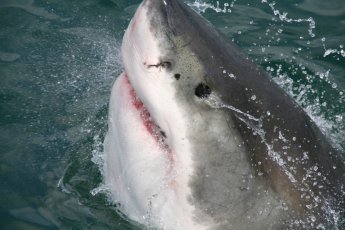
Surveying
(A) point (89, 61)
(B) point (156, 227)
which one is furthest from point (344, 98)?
(B) point (156, 227)

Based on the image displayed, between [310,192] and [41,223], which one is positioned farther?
[41,223]

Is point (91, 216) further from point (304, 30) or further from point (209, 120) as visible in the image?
point (304, 30)

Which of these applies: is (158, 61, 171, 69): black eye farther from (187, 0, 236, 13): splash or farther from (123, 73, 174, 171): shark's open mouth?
(187, 0, 236, 13): splash

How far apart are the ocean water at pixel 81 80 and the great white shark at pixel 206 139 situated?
41cm

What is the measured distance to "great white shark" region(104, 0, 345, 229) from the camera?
6.37 ft

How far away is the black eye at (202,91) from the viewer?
6.38 ft

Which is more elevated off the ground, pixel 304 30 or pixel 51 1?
pixel 304 30

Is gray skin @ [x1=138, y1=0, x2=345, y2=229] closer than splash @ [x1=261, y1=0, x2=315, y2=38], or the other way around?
gray skin @ [x1=138, y1=0, x2=345, y2=229]

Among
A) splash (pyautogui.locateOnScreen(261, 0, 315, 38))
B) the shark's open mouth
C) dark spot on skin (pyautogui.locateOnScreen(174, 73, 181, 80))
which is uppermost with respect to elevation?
dark spot on skin (pyautogui.locateOnScreen(174, 73, 181, 80))

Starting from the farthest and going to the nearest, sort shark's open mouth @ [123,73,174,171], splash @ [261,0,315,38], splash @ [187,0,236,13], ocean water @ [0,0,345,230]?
splash @ [261,0,315,38], splash @ [187,0,236,13], ocean water @ [0,0,345,230], shark's open mouth @ [123,73,174,171]

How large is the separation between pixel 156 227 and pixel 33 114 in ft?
5.17

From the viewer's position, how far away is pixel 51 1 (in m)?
5.01

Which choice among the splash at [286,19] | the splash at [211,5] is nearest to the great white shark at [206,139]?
the splash at [211,5]

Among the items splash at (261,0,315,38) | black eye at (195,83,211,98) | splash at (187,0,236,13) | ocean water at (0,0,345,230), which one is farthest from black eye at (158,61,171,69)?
splash at (261,0,315,38)
